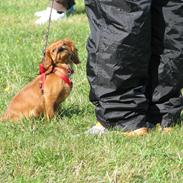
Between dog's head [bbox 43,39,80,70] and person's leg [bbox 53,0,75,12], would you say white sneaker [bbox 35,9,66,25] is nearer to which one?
person's leg [bbox 53,0,75,12]

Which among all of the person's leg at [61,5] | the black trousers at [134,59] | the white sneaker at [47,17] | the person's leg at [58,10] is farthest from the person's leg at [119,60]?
the person's leg at [61,5]

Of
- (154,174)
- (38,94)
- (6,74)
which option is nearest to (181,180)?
(154,174)

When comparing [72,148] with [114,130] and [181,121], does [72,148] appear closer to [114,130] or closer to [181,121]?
[114,130]

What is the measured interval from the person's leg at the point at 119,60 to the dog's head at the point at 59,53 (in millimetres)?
690

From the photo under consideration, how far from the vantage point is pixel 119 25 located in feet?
14.3

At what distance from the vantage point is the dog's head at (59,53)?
5.38 m

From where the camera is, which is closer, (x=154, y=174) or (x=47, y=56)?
(x=154, y=174)

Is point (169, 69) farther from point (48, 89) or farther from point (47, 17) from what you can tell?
point (47, 17)

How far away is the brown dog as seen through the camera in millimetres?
5348

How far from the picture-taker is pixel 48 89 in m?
5.36

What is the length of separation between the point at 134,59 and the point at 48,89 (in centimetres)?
116

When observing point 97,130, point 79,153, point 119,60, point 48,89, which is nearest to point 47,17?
point 48,89

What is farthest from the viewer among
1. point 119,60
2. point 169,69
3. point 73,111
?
point 73,111

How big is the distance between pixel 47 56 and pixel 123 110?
110cm
